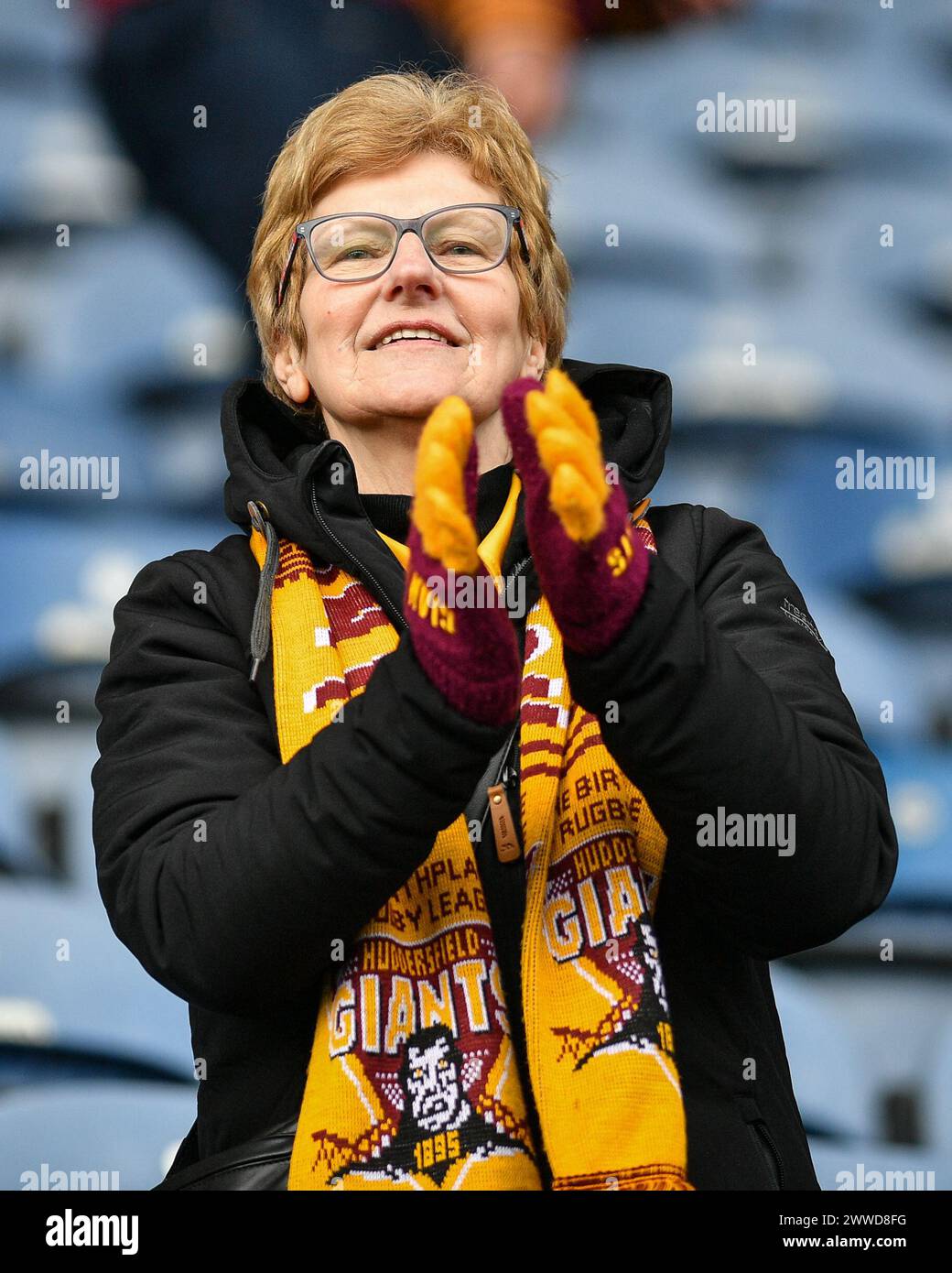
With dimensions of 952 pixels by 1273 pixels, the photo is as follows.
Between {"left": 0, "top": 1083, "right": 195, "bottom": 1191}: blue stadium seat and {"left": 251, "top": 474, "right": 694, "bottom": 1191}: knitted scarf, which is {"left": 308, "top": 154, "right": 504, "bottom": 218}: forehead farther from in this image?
{"left": 0, "top": 1083, "right": 195, "bottom": 1191}: blue stadium seat

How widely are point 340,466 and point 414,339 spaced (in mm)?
144

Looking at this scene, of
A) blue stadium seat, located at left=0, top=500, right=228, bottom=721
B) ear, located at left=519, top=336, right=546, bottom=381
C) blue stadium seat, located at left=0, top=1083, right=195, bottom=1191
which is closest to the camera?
ear, located at left=519, top=336, right=546, bottom=381

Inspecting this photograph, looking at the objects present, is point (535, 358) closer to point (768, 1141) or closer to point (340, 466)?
point (340, 466)

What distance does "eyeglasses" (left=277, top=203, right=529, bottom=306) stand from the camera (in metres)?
1.52

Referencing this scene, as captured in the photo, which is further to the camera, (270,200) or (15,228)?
(15,228)

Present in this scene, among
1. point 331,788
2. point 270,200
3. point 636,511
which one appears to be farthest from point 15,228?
point 331,788

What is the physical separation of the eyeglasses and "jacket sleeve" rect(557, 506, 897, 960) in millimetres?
537

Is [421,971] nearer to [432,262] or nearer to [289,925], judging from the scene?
[289,925]

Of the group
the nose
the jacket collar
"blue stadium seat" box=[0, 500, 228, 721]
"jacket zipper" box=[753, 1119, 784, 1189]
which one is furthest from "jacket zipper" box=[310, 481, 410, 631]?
"blue stadium seat" box=[0, 500, 228, 721]

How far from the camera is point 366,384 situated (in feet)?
4.90

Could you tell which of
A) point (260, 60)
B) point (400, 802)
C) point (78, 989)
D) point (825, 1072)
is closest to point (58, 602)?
point (78, 989)

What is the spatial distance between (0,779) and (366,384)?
1.35 metres

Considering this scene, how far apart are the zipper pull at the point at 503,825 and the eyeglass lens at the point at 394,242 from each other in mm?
543

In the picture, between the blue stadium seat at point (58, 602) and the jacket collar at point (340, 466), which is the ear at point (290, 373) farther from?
the blue stadium seat at point (58, 602)
